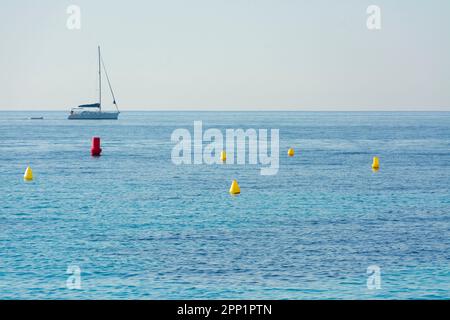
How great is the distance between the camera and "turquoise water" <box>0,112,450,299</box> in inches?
888

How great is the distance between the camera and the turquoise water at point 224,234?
22.6 metres

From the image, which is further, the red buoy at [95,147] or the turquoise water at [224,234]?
the red buoy at [95,147]

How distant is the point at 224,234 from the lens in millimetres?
31922

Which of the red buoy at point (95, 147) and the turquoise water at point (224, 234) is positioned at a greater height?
the red buoy at point (95, 147)

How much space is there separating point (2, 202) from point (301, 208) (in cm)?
1809

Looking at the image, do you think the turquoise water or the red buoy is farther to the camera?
the red buoy

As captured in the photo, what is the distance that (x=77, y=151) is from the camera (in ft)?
305

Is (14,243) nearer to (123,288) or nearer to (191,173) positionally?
(123,288)

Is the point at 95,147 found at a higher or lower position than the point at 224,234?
higher

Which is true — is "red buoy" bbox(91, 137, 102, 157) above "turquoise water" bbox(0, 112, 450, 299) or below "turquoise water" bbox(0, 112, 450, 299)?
above

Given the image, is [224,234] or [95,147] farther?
[95,147]
